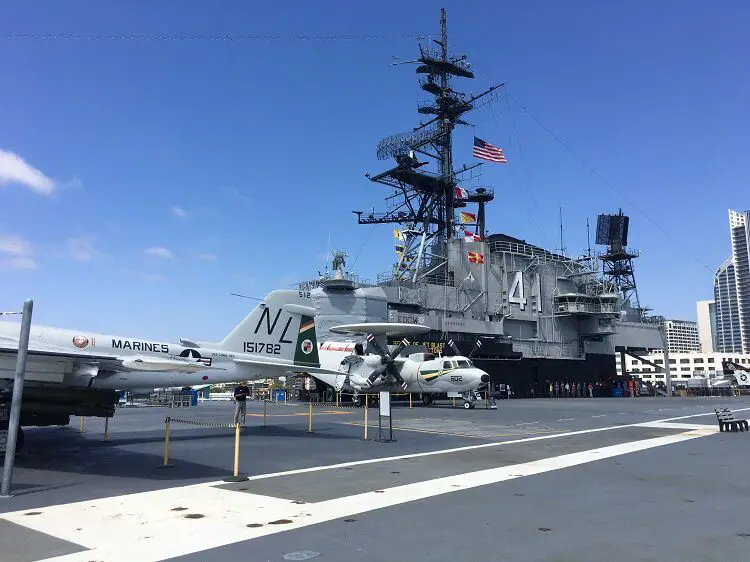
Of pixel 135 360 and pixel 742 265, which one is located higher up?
pixel 742 265

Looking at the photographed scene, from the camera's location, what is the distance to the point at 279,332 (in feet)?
62.4

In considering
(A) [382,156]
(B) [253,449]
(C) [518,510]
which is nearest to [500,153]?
(A) [382,156]

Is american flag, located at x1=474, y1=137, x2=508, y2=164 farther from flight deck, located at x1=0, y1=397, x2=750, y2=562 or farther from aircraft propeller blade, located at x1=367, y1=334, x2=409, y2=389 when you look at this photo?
flight deck, located at x1=0, y1=397, x2=750, y2=562

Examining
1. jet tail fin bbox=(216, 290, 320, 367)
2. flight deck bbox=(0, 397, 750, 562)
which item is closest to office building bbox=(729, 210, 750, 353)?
jet tail fin bbox=(216, 290, 320, 367)

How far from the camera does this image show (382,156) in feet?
198

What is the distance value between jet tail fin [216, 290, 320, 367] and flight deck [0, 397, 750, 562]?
3373mm

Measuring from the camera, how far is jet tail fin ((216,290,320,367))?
18422 mm

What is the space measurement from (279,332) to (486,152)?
1512 inches

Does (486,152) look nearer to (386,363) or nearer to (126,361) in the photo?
(386,363)

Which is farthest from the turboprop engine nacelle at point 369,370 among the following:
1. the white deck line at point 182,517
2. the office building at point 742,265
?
the office building at point 742,265

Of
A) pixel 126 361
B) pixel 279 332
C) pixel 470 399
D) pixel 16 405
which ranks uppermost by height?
pixel 279 332

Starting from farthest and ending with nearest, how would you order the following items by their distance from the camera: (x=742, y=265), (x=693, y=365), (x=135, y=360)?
(x=742, y=265), (x=693, y=365), (x=135, y=360)

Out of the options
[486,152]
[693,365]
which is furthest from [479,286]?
[693,365]

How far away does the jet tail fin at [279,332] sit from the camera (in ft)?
60.4
